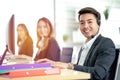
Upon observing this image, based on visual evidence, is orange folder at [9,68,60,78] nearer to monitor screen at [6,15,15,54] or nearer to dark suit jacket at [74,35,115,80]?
dark suit jacket at [74,35,115,80]

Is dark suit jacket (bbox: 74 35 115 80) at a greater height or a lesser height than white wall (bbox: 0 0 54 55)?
lesser

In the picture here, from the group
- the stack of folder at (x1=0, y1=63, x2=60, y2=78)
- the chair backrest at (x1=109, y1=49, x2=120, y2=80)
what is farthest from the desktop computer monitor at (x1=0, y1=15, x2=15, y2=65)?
the stack of folder at (x1=0, y1=63, x2=60, y2=78)

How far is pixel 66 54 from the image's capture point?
301 cm

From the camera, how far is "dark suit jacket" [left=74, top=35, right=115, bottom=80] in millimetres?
1540

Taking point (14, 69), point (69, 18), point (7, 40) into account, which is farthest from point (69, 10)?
point (14, 69)

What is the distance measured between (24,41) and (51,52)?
14.0 inches

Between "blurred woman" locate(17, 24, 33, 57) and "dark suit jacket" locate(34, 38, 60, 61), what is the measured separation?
0.13 m

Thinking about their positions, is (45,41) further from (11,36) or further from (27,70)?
(27,70)

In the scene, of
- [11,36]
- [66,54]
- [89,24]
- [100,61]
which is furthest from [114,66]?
[11,36]

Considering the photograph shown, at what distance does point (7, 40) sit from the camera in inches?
109

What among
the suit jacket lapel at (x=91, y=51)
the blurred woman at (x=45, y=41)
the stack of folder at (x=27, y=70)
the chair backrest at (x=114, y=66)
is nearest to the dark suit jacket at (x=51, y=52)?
the blurred woman at (x=45, y=41)

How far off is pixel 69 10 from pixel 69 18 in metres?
0.10

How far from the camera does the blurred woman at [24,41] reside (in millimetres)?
2834

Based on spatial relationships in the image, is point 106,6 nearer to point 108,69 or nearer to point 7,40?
point 7,40
